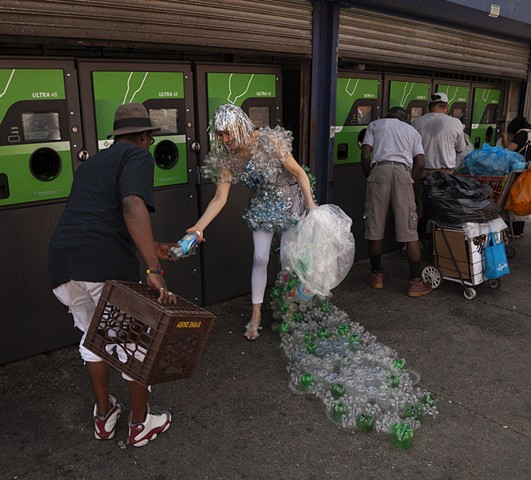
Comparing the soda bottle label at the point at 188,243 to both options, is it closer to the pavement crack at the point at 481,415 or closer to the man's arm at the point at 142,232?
the man's arm at the point at 142,232

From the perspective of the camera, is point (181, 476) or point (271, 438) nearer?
point (181, 476)

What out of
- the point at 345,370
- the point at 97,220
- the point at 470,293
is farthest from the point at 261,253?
the point at 470,293

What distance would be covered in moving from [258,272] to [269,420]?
1.14 metres

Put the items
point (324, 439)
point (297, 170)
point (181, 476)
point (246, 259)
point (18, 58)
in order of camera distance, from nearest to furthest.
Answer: point (181, 476) < point (324, 439) < point (18, 58) < point (297, 170) < point (246, 259)

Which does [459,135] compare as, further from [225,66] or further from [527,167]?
[225,66]

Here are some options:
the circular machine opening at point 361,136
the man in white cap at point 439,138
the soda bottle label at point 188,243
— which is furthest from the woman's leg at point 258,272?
the man in white cap at point 439,138

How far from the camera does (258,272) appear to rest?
3783 mm

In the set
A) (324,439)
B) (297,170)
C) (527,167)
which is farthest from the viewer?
(527,167)

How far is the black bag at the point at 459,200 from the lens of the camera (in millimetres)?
4531

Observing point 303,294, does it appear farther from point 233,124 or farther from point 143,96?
point 143,96

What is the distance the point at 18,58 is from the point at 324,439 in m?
2.80

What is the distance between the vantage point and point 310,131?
4.84 meters

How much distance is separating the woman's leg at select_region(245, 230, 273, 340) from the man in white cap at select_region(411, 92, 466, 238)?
8.01ft

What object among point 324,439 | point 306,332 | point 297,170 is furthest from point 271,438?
point 297,170
